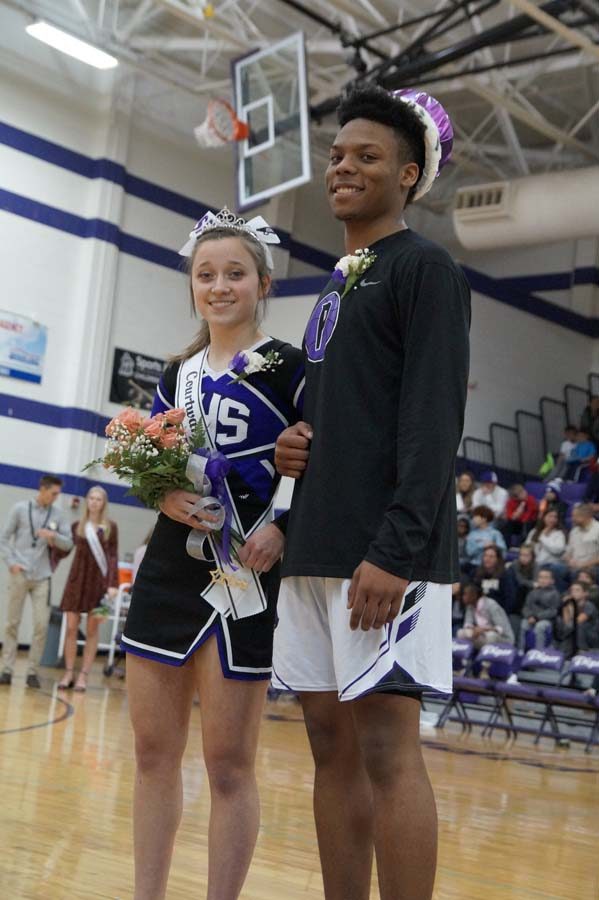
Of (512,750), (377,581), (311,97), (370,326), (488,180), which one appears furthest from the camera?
(488,180)

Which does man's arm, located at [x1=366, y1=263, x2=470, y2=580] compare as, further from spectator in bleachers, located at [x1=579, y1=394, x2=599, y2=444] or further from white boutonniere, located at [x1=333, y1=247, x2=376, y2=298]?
spectator in bleachers, located at [x1=579, y1=394, x2=599, y2=444]

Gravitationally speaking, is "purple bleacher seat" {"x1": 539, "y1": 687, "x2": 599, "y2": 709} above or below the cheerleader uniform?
below

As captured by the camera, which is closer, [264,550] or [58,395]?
[264,550]

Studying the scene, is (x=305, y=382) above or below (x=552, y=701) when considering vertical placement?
above

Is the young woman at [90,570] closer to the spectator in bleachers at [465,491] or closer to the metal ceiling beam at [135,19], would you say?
the spectator in bleachers at [465,491]

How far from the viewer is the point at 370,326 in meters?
2.35

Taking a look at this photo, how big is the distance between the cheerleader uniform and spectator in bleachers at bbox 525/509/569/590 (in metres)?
10.2

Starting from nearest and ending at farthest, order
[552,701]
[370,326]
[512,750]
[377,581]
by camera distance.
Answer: [377,581] < [370,326] < [512,750] < [552,701]

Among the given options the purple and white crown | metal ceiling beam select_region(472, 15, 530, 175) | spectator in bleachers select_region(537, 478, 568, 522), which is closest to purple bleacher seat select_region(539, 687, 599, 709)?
spectator in bleachers select_region(537, 478, 568, 522)

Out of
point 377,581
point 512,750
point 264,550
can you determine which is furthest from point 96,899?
point 512,750

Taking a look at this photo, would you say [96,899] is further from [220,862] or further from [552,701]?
[552,701]

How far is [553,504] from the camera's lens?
47.8 ft

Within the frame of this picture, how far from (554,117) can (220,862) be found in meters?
16.6

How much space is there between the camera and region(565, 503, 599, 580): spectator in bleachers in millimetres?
12648
